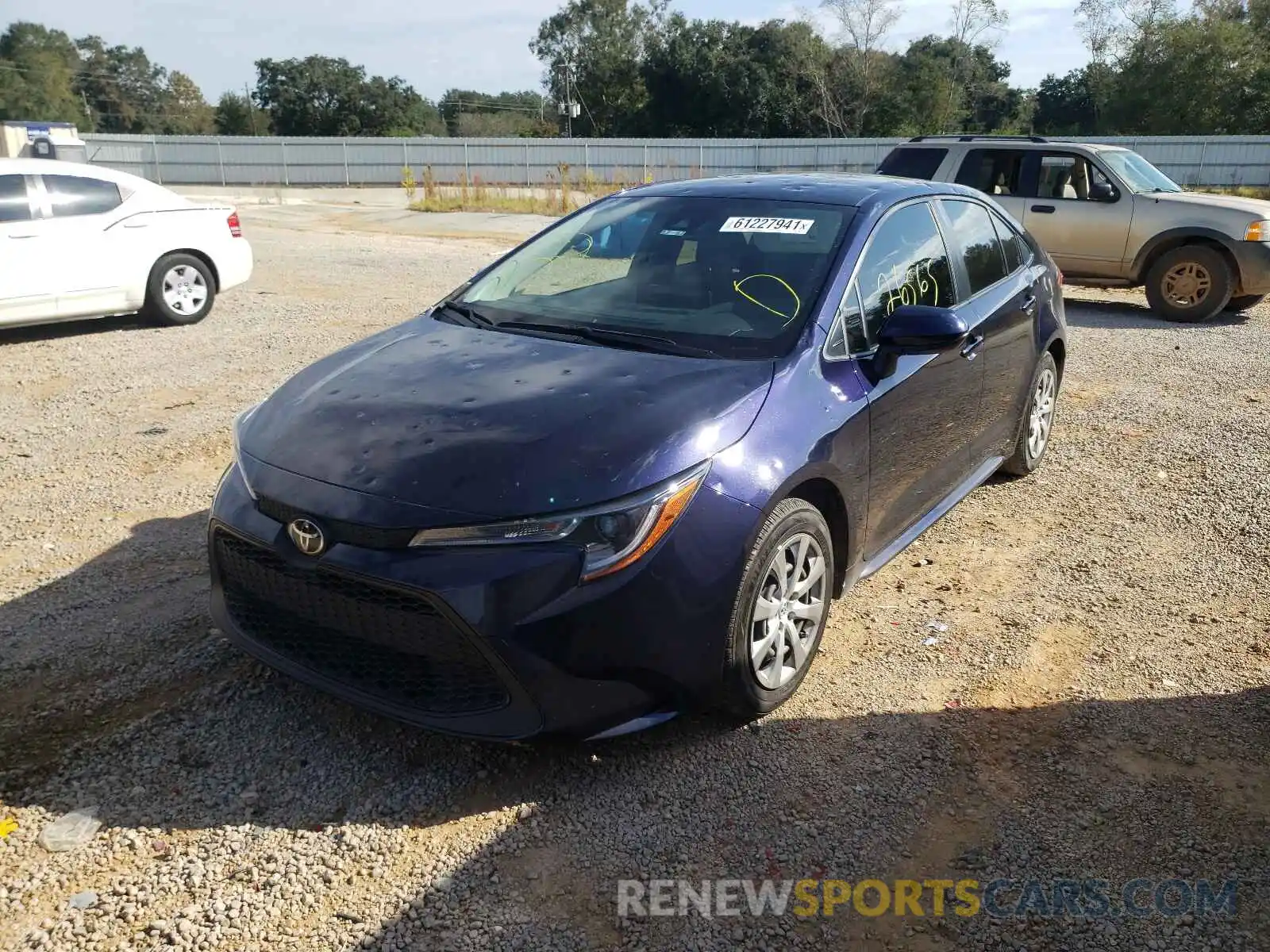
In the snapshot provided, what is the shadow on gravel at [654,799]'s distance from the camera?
2.58 meters

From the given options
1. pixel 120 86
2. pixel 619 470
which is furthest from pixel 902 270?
pixel 120 86

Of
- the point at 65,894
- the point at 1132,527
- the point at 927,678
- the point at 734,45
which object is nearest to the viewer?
the point at 65,894

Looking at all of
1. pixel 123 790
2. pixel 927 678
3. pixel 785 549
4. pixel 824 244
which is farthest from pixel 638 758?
pixel 824 244

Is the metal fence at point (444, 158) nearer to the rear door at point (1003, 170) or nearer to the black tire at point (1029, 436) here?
the rear door at point (1003, 170)

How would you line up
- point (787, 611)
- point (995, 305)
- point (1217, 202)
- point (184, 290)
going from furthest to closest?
point (1217, 202) < point (184, 290) < point (995, 305) < point (787, 611)

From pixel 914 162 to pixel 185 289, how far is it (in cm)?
782

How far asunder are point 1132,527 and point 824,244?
2.45 metres

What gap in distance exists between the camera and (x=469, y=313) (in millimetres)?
4230

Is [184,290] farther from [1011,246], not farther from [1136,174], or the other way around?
[1136,174]

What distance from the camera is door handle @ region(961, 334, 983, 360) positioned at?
14.6ft

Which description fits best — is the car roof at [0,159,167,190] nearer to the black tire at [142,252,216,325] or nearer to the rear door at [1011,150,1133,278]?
the black tire at [142,252,216,325]

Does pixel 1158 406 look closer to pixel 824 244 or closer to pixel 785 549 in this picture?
pixel 824 244

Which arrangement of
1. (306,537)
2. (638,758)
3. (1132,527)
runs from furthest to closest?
(1132,527) → (638,758) → (306,537)

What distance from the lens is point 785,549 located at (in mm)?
3275
